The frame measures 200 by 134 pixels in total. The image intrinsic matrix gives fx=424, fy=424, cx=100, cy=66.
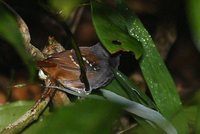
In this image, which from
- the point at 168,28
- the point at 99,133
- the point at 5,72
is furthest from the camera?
the point at 5,72

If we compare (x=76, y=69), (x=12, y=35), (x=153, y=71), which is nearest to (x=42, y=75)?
(x=76, y=69)

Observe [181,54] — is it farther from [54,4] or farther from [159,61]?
[54,4]

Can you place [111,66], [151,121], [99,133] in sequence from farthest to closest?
[111,66] → [151,121] → [99,133]

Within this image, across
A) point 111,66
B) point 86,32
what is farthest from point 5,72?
point 111,66

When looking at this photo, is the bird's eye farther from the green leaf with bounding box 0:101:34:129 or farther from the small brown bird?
the green leaf with bounding box 0:101:34:129

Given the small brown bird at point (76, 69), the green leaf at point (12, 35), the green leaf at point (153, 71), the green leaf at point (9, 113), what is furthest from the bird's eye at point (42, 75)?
the green leaf at point (12, 35)
